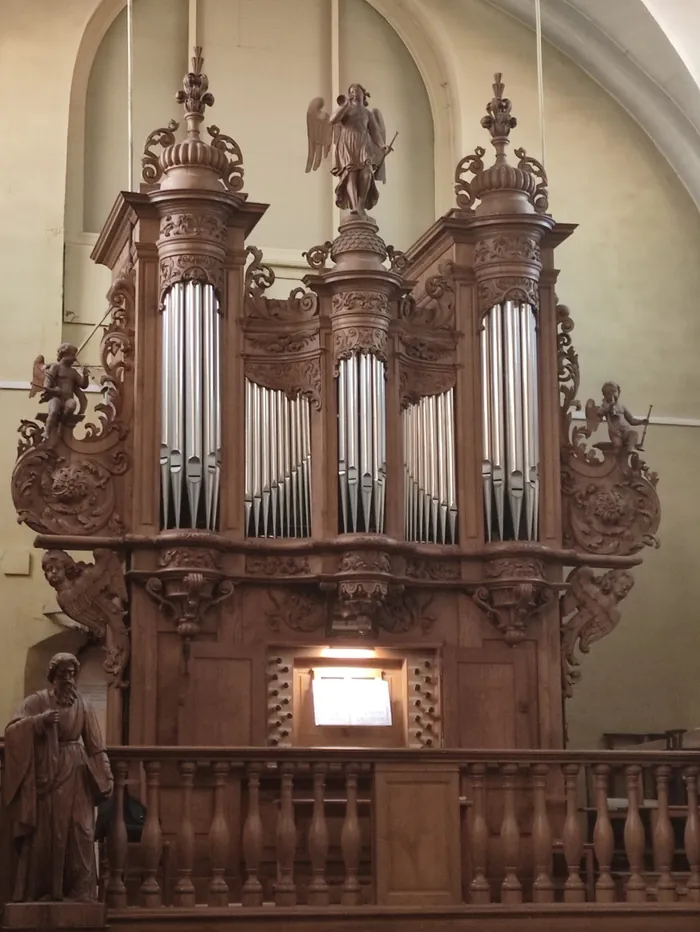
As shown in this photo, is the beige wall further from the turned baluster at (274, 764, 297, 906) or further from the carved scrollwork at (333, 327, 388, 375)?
the turned baluster at (274, 764, 297, 906)

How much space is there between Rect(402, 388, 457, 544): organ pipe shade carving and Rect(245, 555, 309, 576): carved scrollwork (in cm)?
84

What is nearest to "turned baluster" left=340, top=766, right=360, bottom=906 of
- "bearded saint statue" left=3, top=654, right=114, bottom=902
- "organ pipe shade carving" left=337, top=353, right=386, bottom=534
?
"bearded saint statue" left=3, top=654, right=114, bottom=902

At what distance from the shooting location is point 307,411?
1352 centimetres

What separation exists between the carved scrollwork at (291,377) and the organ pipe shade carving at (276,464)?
0.16ft

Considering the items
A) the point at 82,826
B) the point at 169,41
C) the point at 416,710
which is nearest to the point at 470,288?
the point at 416,710

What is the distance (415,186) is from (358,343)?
4.21 m

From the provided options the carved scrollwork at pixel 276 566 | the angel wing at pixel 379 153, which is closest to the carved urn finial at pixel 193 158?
the angel wing at pixel 379 153

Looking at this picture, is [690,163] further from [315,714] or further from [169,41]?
[315,714]

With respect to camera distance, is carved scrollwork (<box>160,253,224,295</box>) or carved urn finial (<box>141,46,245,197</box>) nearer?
carved scrollwork (<box>160,253,224,295</box>)

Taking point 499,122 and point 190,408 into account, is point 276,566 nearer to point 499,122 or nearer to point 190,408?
point 190,408

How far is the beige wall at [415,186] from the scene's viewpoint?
15961 mm

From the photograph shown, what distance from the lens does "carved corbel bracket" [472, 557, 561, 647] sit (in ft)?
43.9

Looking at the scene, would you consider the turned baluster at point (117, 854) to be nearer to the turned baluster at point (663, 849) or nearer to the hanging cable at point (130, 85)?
the turned baluster at point (663, 849)

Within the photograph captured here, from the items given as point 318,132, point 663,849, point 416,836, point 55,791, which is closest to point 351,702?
point 416,836
